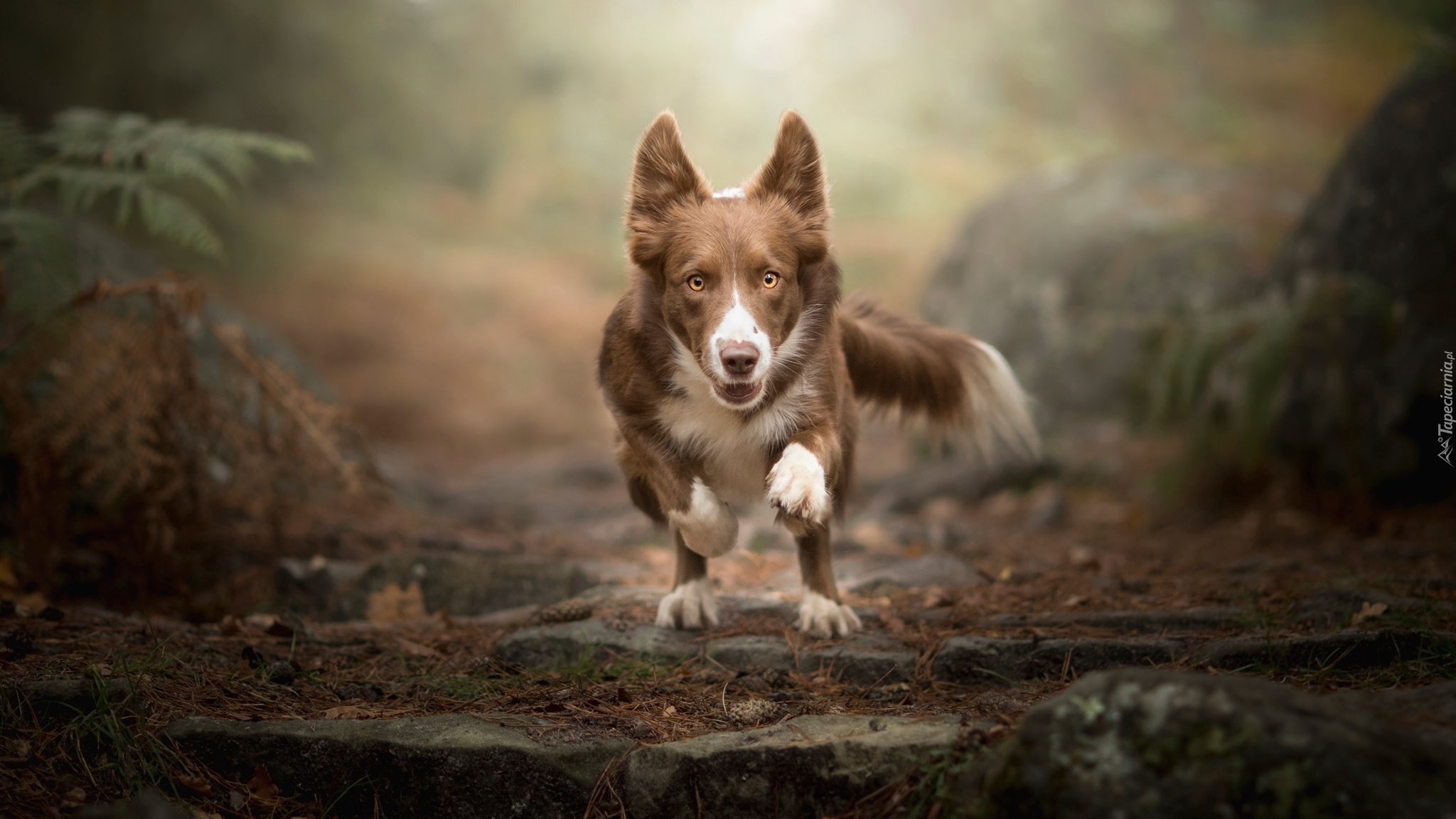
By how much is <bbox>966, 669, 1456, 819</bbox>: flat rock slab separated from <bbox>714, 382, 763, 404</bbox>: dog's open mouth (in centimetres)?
164

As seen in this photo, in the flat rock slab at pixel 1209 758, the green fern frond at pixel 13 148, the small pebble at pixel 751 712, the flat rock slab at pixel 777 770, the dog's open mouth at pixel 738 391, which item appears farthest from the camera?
the green fern frond at pixel 13 148

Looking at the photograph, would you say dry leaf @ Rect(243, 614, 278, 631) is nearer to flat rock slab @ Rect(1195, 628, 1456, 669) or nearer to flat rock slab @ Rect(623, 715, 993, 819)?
flat rock slab @ Rect(623, 715, 993, 819)

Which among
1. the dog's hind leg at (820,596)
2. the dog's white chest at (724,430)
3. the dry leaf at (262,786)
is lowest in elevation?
the dry leaf at (262,786)

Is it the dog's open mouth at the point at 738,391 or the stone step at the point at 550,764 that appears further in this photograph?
the dog's open mouth at the point at 738,391

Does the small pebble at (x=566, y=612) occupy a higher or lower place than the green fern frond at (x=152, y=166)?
lower

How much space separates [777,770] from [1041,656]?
1.11m

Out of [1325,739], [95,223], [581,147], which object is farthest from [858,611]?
[581,147]

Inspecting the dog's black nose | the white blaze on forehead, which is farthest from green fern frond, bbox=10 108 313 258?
the dog's black nose

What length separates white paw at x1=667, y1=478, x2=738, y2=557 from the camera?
140 inches

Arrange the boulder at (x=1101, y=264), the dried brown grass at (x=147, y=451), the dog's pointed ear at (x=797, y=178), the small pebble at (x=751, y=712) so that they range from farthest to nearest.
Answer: the boulder at (x=1101, y=264)
the dried brown grass at (x=147, y=451)
the dog's pointed ear at (x=797, y=178)
the small pebble at (x=751, y=712)

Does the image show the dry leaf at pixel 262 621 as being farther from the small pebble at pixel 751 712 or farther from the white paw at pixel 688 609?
the small pebble at pixel 751 712

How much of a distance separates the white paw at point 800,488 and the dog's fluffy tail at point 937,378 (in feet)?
4.10

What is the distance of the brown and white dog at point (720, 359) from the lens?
3.46 meters

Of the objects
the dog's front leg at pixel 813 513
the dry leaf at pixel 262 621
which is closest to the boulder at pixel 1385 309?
the dog's front leg at pixel 813 513
